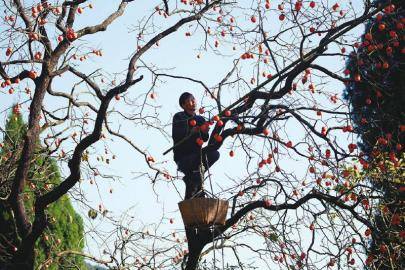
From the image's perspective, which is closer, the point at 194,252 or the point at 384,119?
the point at 194,252

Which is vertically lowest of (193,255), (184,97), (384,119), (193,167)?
(193,255)

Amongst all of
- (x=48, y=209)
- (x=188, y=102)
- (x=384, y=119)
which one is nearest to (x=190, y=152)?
(x=188, y=102)

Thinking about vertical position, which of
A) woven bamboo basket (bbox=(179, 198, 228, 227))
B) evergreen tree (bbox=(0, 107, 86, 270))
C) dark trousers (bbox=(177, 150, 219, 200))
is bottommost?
woven bamboo basket (bbox=(179, 198, 228, 227))

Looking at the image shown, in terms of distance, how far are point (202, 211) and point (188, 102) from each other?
38.4 inches

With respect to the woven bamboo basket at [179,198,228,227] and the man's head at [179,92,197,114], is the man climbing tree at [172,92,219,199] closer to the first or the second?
the man's head at [179,92,197,114]

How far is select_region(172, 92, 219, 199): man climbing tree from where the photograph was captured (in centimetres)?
492

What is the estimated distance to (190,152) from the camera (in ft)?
16.4

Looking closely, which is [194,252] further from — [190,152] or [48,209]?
[48,209]

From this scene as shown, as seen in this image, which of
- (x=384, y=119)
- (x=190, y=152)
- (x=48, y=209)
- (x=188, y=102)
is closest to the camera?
(x=190, y=152)

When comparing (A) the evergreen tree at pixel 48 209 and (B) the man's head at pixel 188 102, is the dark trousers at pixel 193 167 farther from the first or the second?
(A) the evergreen tree at pixel 48 209

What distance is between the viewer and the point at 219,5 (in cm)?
660

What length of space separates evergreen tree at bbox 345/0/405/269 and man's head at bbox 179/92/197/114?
4.01ft

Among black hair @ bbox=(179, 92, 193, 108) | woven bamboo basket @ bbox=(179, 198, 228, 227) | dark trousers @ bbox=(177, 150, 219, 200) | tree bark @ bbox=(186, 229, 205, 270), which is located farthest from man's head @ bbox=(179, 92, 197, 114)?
tree bark @ bbox=(186, 229, 205, 270)

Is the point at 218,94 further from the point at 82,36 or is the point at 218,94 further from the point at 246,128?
the point at 82,36
